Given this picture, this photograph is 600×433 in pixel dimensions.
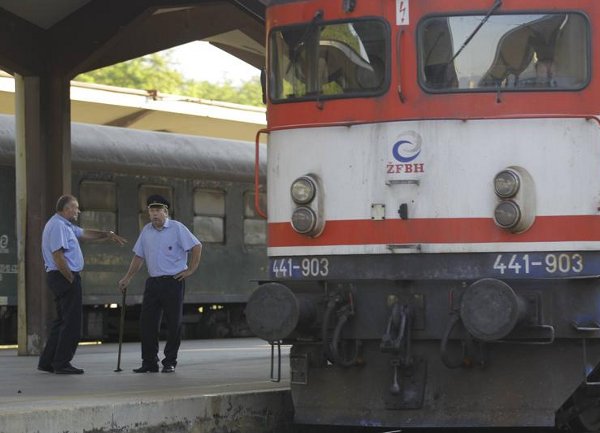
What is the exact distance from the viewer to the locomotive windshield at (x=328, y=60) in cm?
971

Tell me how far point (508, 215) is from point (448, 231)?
43 centimetres

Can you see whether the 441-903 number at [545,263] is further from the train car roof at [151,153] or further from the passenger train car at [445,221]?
the train car roof at [151,153]

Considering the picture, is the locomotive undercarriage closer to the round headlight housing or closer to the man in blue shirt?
the round headlight housing

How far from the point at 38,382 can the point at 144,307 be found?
1.30m

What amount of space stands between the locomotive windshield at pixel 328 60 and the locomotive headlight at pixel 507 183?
106cm

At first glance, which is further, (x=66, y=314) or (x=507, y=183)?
(x=66, y=314)

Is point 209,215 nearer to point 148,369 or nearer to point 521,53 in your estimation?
point 148,369

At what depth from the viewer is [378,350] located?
9.49 m

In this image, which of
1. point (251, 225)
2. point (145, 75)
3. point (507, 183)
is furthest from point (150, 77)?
point (507, 183)

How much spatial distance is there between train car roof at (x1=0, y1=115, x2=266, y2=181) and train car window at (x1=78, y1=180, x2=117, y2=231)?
252 millimetres

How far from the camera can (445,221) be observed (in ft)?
30.7

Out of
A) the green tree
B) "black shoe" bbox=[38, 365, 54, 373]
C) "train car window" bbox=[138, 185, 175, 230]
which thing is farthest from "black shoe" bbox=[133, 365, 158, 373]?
the green tree

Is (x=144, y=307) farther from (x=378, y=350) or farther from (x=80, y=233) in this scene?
(x=378, y=350)

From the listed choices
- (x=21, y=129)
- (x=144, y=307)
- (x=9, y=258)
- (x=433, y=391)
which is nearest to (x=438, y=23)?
(x=433, y=391)
